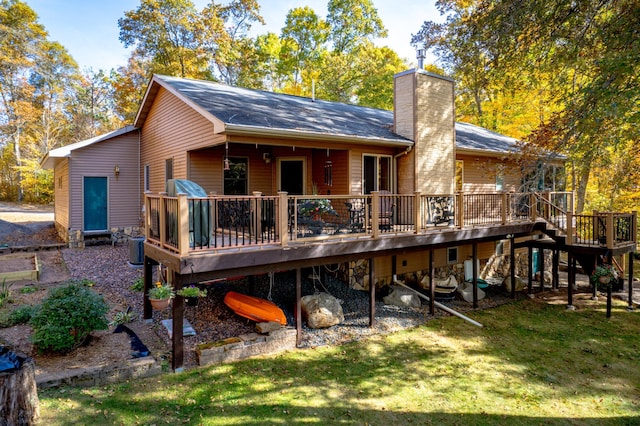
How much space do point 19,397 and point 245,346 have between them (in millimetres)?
3314

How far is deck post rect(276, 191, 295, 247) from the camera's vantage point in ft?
22.4

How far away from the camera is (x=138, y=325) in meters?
7.60

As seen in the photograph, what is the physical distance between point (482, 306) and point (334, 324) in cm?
536

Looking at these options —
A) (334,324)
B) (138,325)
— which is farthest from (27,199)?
(334,324)

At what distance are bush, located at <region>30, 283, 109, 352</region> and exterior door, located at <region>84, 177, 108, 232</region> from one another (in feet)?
28.2

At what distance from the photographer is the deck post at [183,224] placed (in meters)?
5.92

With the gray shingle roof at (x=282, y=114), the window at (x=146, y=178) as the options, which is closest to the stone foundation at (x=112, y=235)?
the window at (x=146, y=178)

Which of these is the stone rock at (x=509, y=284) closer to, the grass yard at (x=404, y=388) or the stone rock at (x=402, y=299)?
the grass yard at (x=404, y=388)

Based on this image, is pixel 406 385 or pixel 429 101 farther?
pixel 429 101

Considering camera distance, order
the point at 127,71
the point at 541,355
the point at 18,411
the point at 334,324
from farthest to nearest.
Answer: the point at 127,71
the point at 334,324
the point at 541,355
the point at 18,411

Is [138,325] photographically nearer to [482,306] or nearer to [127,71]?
[482,306]

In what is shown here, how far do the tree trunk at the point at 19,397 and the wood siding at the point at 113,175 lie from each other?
34.8 feet

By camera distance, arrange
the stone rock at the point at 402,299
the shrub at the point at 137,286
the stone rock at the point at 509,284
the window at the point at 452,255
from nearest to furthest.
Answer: the shrub at the point at 137,286 < the stone rock at the point at 402,299 < the stone rock at the point at 509,284 < the window at the point at 452,255

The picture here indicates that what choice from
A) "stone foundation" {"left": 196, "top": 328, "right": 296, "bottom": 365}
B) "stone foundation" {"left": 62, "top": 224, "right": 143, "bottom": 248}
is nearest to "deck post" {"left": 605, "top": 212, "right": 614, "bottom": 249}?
"stone foundation" {"left": 196, "top": 328, "right": 296, "bottom": 365}
